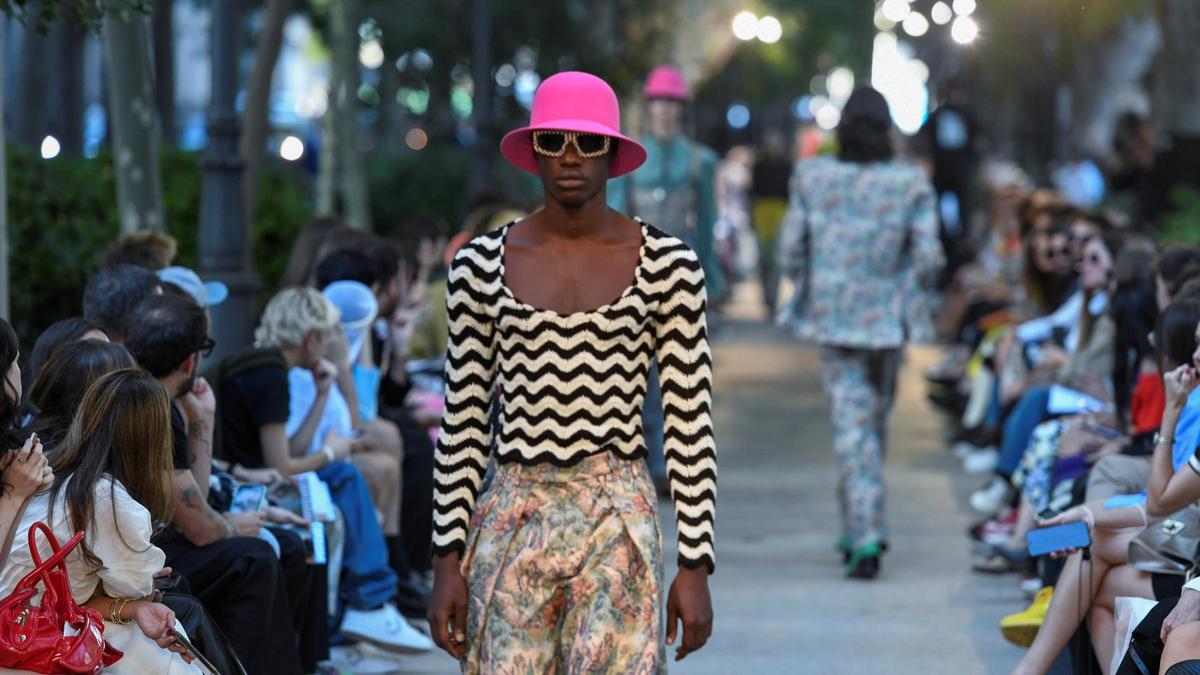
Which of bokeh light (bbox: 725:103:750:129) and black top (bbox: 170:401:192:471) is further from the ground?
bokeh light (bbox: 725:103:750:129)

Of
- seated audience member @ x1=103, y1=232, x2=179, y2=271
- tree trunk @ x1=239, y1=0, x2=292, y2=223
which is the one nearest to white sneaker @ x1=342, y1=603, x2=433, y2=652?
seated audience member @ x1=103, y1=232, x2=179, y2=271

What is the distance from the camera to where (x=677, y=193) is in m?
11.0

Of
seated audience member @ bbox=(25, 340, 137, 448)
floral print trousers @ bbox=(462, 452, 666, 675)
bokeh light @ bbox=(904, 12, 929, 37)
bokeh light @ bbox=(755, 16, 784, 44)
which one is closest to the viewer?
floral print trousers @ bbox=(462, 452, 666, 675)

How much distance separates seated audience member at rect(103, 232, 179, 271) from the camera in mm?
7617

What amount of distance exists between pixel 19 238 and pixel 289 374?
9.63 ft

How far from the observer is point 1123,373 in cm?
813

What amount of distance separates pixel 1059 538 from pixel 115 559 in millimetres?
3070

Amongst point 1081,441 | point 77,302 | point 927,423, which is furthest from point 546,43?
point 1081,441

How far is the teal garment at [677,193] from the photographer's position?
10.8 m

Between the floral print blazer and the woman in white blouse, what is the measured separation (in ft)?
14.1

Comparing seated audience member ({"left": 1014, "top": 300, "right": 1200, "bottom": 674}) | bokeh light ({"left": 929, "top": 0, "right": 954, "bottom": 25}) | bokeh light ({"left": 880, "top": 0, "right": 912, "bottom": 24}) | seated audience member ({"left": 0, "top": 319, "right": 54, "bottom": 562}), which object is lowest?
seated audience member ({"left": 1014, "top": 300, "right": 1200, "bottom": 674})

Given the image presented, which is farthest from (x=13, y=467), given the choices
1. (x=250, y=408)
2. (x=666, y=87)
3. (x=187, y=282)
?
(x=666, y=87)

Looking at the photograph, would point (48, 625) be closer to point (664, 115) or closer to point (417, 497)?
point (417, 497)

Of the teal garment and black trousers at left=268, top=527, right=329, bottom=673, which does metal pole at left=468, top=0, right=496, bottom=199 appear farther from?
black trousers at left=268, top=527, right=329, bottom=673
